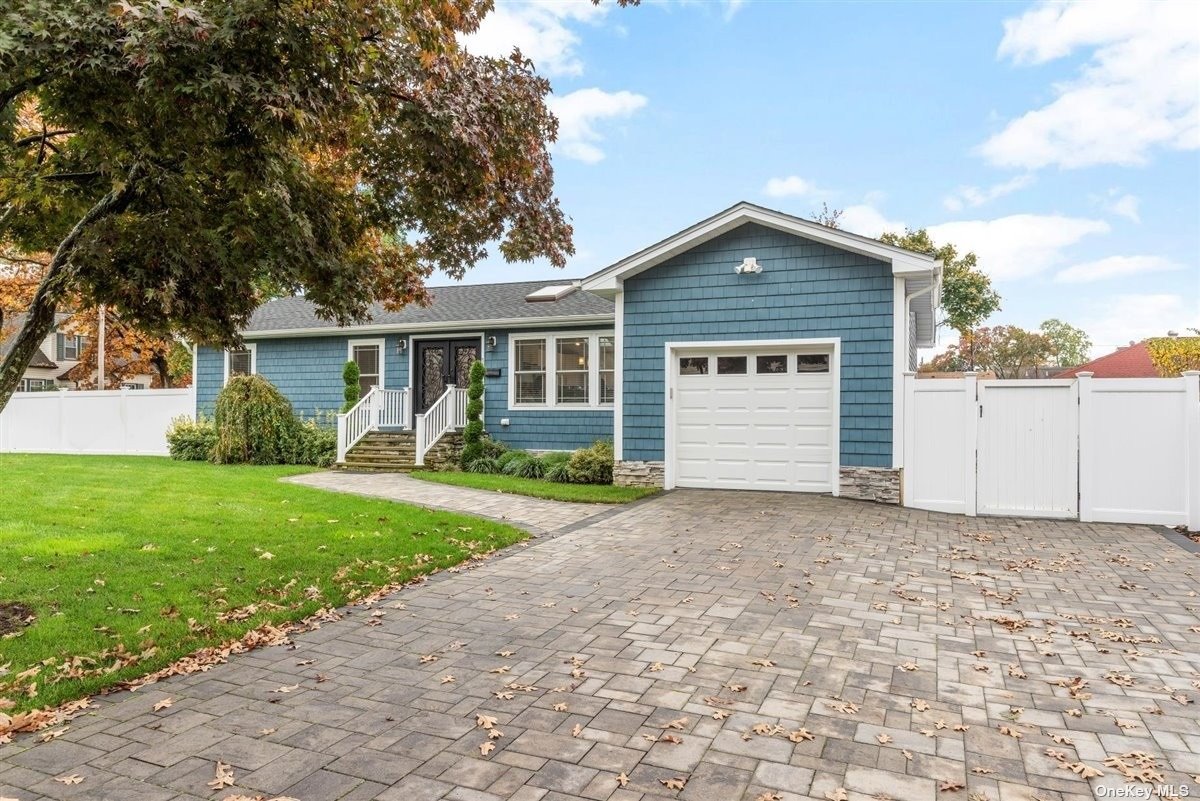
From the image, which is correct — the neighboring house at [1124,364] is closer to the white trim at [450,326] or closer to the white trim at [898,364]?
the white trim at [898,364]

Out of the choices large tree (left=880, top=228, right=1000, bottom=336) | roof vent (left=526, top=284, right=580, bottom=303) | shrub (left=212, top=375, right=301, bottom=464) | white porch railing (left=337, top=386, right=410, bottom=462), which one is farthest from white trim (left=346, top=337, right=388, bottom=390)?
large tree (left=880, top=228, right=1000, bottom=336)

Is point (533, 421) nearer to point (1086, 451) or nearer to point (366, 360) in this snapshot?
point (366, 360)

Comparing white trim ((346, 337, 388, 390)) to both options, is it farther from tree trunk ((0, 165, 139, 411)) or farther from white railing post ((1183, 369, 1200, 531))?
white railing post ((1183, 369, 1200, 531))

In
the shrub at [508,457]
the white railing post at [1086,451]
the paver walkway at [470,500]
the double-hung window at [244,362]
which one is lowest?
the paver walkway at [470,500]

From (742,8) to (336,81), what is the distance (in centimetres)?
1127

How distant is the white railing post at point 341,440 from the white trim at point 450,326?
81.0 inches

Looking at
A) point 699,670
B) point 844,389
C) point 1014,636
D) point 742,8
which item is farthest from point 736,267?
point 699,670

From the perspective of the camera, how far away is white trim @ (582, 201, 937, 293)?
999 centimetres

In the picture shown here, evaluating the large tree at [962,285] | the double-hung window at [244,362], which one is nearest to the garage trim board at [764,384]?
the double-hung window at [244,362]

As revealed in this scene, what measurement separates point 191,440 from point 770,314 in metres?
13.8

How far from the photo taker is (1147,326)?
4088cm

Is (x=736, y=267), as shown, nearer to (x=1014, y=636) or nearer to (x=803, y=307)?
(x=803, y=307)

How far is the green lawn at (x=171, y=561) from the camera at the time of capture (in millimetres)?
4004

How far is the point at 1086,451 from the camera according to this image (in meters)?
8.59
